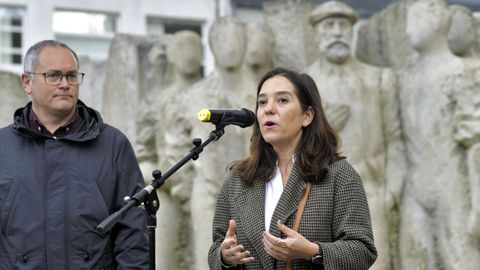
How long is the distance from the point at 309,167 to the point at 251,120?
0.34 metres

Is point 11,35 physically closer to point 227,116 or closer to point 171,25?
point 171,25

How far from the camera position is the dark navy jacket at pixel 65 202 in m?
4.84

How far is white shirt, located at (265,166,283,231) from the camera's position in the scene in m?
4.64

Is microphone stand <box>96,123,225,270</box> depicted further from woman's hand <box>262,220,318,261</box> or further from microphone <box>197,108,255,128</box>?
woman's hand <box>262,220,318,261</box>

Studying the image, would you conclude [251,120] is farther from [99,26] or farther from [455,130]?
[99,26]

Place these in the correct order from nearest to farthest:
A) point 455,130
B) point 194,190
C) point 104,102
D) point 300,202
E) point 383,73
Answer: point 300,202
point 455,130
point 383,73
point 194,190
point 104,102

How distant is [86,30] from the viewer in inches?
703

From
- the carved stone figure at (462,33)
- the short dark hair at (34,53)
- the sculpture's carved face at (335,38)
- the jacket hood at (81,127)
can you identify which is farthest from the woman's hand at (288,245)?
the carved stone figure at (462,33)

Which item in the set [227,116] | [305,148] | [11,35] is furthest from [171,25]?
[305,148]

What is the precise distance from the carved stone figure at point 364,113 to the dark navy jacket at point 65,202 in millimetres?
3921

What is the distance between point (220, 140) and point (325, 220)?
4824 millimetres

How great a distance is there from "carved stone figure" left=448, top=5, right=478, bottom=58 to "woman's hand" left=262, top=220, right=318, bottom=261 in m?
4.71

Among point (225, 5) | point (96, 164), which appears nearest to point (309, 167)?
Result: point (96, 164)

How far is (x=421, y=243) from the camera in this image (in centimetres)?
868
